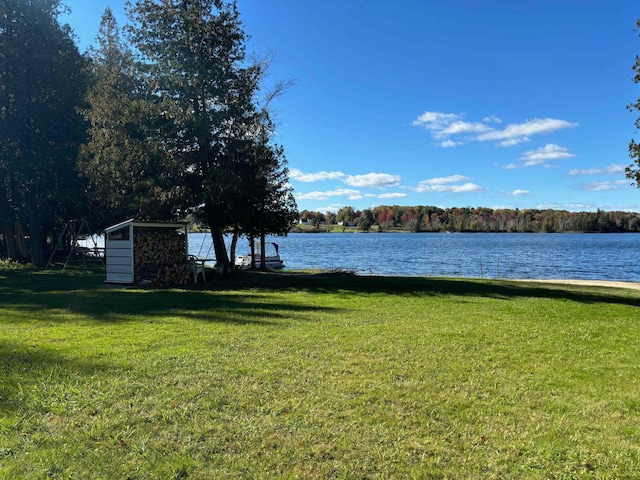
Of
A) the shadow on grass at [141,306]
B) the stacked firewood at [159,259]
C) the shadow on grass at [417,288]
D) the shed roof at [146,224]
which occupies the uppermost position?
the shed roof at [146,224]

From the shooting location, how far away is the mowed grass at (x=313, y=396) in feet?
10.0

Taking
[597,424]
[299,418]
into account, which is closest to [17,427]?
[299,418]

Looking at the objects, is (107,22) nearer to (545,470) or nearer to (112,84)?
(112,84)

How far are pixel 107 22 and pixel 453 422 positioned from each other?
2576 centimetres

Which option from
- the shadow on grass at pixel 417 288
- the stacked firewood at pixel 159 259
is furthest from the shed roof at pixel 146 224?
the shadow on grass at pixel 417 288

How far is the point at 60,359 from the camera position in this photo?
514cm

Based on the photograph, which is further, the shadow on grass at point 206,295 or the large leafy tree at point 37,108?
the large leafy tree at point 37,108

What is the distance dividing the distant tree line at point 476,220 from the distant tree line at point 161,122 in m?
87.8

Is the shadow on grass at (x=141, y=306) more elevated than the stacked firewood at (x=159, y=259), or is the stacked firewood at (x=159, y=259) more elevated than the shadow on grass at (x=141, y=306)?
the stacked firewood at (x=159, y=259)

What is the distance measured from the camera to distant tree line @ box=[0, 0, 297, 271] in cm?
1546

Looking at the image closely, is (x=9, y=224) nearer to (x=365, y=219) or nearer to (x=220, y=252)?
(x=220, y=252)

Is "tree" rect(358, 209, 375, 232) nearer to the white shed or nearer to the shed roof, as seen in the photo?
the shed roof

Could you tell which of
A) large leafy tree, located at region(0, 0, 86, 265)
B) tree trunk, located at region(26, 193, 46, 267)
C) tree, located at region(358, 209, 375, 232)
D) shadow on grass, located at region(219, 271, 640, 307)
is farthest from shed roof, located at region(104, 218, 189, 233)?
tree, located at region(358, 209, 375, 232)

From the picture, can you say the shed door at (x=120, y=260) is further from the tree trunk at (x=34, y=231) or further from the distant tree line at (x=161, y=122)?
the tree trunk at (x=34, y=231)
